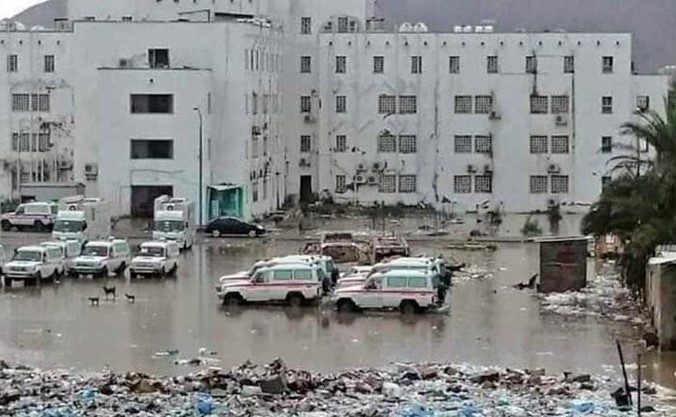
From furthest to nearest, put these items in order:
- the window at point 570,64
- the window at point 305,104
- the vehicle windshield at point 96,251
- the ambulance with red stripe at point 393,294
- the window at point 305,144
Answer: the window at point 305,144 → the window at point 305,104 → the window at point 570,64 → the vehicle windshield at point 96,251 → the ambulance with red stripe at point 393,294

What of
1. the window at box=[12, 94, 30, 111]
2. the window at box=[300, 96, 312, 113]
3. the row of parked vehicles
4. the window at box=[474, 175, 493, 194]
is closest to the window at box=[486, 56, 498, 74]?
the window at box=[474, 175, 493, 194]

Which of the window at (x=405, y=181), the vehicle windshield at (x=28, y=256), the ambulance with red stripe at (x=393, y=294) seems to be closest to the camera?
the ambulance with red stripe at (x=393, y=294)

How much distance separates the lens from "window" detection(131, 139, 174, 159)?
159ft

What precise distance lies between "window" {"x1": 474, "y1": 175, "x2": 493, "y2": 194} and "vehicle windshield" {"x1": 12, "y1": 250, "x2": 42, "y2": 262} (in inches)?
991

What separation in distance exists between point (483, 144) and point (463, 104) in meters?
1.63

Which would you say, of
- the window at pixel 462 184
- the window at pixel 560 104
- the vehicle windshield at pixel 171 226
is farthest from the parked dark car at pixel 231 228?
the window at pixel 560 104

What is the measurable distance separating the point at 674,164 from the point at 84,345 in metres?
11.6

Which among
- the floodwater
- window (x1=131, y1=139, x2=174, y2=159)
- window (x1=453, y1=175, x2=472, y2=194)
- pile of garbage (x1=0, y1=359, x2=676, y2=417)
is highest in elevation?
window (x1=131, y1=139, x2=174, y2=159)

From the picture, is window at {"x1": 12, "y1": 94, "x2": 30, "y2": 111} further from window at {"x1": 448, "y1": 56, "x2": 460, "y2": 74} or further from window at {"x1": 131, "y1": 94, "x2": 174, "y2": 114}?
window at {"x1": 448, "y1": 56, "x2": 460, "y2": 74}

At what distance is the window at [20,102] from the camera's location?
5406cm

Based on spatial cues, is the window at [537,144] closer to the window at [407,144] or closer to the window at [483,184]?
the window at [483,184]

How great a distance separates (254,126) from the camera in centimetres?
5103

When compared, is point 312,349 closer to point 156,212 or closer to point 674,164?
point 674,164

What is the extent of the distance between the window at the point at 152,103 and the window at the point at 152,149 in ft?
3.14
